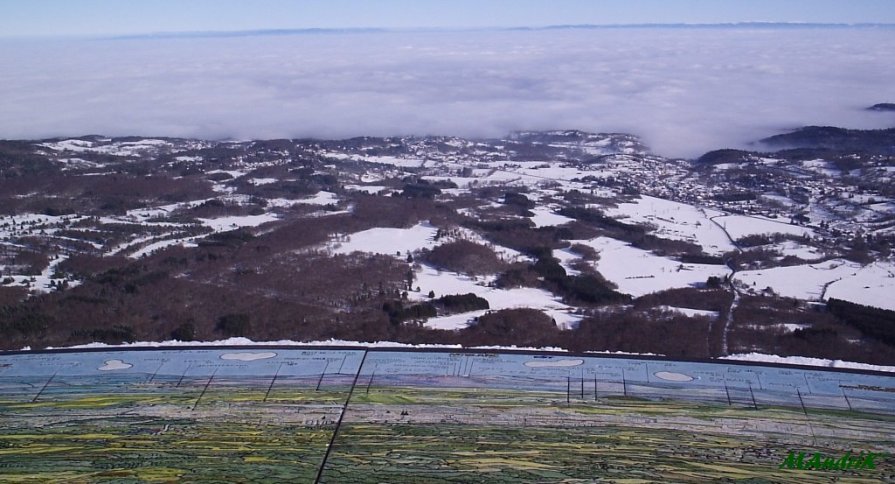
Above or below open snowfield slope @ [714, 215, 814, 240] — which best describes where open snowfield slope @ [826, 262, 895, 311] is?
above

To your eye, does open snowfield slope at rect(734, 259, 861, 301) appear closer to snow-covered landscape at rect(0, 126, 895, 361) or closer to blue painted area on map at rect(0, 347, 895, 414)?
snow-covered landscape at rect(0, 126, 895, 361)

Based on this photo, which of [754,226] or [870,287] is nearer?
[870,287]

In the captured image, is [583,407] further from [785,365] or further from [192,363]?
[192,363]

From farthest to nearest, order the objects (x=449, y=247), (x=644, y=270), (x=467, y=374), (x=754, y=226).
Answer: (x=754, y=226), (x=449, y=247), (x=644, y=270), (x=467, y=374)

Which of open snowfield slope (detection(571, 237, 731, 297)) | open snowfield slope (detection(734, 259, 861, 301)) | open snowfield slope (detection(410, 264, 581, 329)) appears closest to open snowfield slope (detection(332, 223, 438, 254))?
open snowfield slope (detection(410, 264, 581, 329))

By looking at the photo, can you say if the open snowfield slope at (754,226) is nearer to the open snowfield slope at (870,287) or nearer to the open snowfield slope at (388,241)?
the open snowfield slope at (870,287)

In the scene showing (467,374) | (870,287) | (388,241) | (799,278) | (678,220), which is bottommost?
(678,220)

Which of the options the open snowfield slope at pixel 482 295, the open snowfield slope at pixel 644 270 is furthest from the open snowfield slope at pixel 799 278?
the open snowfield slope at pixel 482 295

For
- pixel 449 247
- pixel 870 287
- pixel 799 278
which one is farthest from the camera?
pixel 449 247

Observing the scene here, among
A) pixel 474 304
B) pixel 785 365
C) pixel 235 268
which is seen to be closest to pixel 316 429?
pixel 785 365

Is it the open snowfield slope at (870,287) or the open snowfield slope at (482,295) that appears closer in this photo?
the open snowfield slope at (482,295)

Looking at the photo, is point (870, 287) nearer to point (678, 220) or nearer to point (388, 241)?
point (678, 220)

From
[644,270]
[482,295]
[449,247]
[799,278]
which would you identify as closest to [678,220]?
[644,270]
